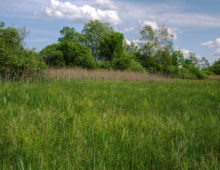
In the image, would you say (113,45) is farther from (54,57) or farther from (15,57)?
(15,57)

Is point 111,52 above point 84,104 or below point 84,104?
above

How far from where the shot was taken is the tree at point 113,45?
25.9m

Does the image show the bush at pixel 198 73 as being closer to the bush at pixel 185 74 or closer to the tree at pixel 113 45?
the bush at pixel 185 74

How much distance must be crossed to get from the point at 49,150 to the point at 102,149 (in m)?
0.50

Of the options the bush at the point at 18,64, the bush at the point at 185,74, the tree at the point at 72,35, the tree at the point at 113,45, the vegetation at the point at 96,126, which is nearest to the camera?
the vegetation at the point at 96,126

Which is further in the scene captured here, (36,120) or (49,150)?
(36,120)


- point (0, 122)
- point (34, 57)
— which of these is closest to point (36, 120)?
point (0, 122)

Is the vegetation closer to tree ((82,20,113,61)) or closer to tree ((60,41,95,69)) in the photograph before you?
tree ((60,41,95,69))

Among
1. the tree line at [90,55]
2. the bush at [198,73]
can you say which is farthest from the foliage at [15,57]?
the bush at [198,73]

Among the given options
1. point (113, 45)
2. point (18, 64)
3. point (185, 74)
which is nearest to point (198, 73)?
point (185, 74)

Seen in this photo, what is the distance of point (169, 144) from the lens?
80.4 inches

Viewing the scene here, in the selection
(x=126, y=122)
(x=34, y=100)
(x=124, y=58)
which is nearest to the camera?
(x=126, y=122)

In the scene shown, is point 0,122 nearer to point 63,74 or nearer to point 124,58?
point 63,74

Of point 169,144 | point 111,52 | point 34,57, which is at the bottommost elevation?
point 169,144
